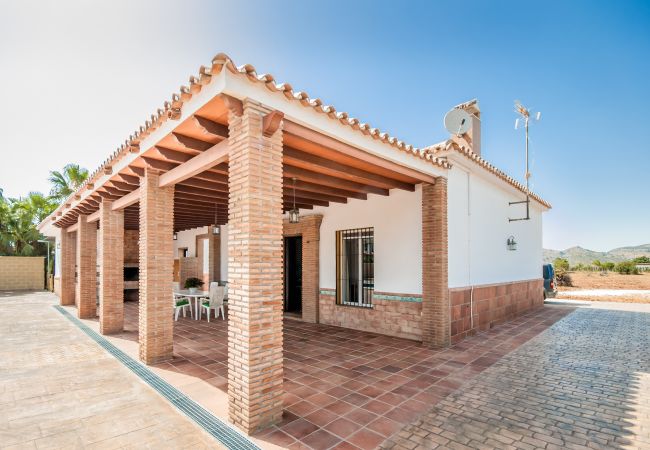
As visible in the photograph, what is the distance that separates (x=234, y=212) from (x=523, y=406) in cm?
388

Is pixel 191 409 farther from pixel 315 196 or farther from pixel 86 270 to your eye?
pixel 86 270

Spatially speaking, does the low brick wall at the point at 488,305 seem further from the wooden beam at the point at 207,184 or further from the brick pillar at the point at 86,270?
the brick pillar at the point at 86,270

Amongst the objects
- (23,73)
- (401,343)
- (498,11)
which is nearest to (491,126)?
(498,11)

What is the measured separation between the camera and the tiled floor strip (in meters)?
2.93

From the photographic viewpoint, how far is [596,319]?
919 centimetres

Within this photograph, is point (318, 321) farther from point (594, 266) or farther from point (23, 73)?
point (594, 266)

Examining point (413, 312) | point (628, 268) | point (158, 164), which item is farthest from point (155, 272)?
point (628, 268)

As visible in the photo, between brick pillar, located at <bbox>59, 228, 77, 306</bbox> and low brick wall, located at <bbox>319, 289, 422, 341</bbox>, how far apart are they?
9863 millimetres

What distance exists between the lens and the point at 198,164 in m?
4.44

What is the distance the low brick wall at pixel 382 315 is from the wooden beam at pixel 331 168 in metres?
2.45

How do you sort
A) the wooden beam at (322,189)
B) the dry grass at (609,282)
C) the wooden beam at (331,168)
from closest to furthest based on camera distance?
the wooden beam at (331,168), the wooden beam at (322,189), the dry grass at (609,282)

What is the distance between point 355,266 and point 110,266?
18.8 ft

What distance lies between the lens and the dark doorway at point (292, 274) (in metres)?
10.2

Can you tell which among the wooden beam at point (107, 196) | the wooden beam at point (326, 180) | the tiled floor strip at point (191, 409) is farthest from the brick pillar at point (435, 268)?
the wooden beam at point (107, 196)
